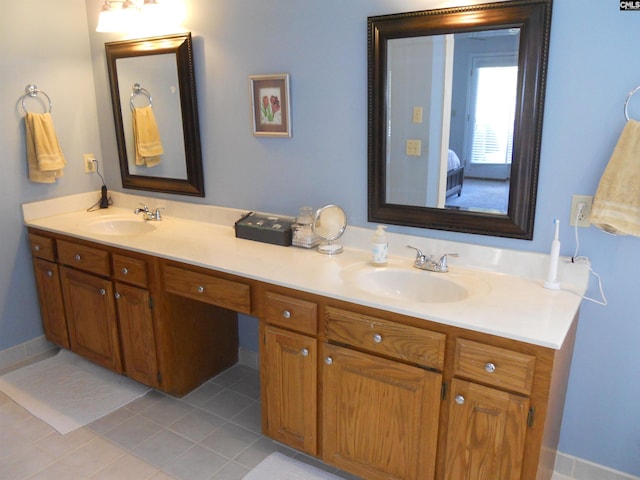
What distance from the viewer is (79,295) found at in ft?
9.03

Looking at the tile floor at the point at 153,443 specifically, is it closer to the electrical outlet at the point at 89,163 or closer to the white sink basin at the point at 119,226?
the white sink basin at the point at 119,226

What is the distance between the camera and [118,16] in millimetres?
2596

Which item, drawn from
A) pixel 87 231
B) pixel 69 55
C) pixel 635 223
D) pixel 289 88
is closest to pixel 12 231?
pixel 87 231

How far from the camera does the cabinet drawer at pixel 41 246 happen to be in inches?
111

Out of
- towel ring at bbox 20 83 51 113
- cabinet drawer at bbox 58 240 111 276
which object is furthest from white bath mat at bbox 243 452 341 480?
towel ring at bbox 20 83 51 113

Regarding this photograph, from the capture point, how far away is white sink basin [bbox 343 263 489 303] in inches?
74.9

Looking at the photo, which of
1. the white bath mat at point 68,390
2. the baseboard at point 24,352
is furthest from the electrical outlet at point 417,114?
the baseboard at point 24,352

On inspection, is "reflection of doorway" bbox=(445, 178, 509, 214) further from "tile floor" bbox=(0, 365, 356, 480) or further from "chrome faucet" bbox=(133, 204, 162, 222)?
"chrome faucet" bbox=(133, 204, 162, 222)

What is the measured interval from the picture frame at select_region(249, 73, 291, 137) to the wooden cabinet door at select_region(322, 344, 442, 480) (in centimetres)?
110

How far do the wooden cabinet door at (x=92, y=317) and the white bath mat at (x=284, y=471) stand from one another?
102 centimetres

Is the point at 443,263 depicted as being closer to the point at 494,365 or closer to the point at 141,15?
the point at 494,365

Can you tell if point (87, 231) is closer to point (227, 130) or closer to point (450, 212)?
point (227, 130)

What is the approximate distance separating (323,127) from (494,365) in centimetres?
128

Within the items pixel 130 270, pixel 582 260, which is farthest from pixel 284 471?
pixel 582 260
